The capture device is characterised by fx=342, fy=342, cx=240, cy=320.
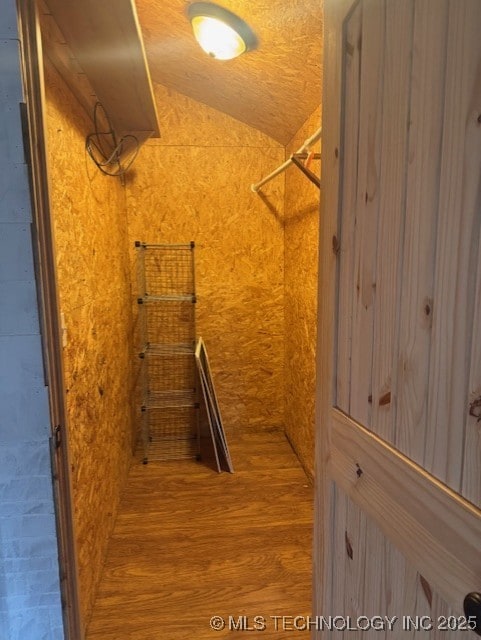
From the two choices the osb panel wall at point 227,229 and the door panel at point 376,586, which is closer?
the door panel at point 376,586

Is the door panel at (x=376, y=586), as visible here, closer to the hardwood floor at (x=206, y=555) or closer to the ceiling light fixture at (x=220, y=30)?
the hardwood floor at (x=206, y=555)

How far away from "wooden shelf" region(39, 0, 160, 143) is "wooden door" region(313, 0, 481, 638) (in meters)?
0.82

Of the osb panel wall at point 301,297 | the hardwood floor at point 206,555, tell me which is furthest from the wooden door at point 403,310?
the osb panel wall at point 301,297

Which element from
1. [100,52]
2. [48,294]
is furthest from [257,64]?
[48,294]

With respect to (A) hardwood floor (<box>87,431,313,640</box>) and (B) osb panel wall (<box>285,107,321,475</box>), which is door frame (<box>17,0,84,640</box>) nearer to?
(A) hardwood floor (<box>87,431,313,640</box>)

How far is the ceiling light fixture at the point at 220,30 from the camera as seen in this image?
5.07ft

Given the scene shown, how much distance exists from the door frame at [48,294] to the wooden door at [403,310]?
73cm

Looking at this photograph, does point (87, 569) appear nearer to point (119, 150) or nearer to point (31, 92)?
point (31, 92)

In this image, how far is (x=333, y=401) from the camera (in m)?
0.89

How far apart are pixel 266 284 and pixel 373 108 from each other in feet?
7.74

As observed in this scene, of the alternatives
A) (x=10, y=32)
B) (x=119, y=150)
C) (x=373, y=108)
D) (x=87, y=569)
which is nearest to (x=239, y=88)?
(x=119, y=150)

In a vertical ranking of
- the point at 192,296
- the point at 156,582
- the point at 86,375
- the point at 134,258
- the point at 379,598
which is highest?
the point at 134,258

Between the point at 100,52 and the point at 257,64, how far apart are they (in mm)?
901

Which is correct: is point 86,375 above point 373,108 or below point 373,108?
below
